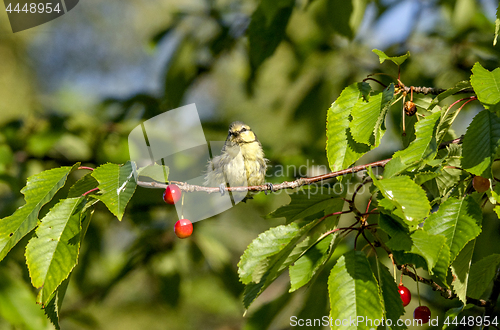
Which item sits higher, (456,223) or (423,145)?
(423,145)

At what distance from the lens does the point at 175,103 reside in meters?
2.75

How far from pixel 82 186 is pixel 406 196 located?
1042 mm

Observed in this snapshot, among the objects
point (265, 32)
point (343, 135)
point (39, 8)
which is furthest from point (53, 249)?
point (39, 8)

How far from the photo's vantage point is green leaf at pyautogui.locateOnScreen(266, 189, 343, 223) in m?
1.42

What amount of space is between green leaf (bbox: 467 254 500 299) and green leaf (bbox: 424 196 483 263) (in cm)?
40

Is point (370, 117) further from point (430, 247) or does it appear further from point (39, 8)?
point (39, 8)

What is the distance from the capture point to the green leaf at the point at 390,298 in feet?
3.73

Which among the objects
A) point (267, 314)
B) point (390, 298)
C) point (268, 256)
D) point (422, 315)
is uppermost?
point (268, 256)

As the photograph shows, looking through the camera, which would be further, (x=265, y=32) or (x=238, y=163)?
(x=238, y=163)

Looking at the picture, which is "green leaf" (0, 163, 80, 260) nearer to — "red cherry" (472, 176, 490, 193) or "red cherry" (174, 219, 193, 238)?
"red cherry" (174, 219, 193, 238)

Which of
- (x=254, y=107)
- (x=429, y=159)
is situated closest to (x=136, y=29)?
(x=254, y=107)

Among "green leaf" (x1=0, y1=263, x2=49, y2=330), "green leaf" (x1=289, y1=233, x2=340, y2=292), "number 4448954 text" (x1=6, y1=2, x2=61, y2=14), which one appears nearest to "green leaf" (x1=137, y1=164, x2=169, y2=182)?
"green leaf" (x1=289, y1=233, x2=340, y2=292)

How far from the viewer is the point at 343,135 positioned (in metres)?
1.38

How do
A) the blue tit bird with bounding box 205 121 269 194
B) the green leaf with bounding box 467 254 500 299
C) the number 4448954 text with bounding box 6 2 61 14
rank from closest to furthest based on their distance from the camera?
the green leaf with bounding box 467 254 500 299 → the blue tit bird with bounding box 205 121 269 194 → the number 4448954 text with bounding box 6 2 61 14
